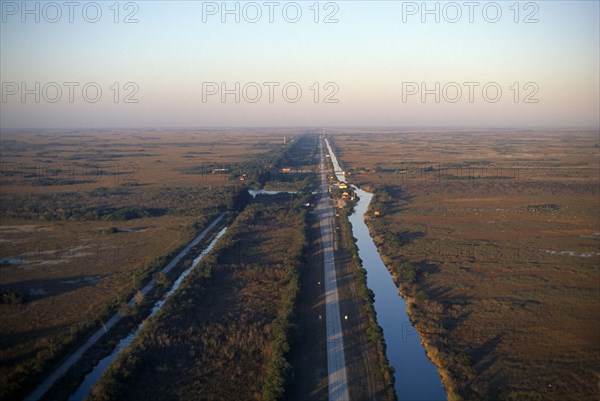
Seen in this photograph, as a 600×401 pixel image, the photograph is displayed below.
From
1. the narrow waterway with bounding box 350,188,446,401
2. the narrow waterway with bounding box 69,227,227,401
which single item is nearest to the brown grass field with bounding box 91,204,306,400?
the narrow waterway with bounding box 69,227,227,401

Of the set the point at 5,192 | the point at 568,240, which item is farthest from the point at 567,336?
the point at 5,192

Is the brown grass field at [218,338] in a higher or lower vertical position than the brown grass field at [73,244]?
lower

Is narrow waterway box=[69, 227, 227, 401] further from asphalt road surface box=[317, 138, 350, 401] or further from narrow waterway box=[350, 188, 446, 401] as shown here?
narrow waterway box=[350, 188, 446, 401]

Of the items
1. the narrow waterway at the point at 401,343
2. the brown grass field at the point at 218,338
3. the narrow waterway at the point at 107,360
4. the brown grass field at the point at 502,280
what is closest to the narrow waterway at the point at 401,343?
the narrow waterway at the point at 401,343

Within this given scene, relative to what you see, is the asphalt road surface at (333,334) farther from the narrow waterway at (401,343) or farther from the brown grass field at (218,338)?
the narrow waterway at (401,343)

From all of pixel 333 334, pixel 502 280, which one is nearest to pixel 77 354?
pixel 333 334

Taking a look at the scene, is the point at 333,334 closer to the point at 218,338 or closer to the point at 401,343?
the point at 401,343

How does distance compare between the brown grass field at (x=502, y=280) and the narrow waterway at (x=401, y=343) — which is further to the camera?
the brown grass field at (x=502, y=280)
